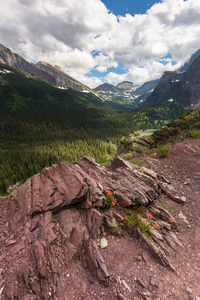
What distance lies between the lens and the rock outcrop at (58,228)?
543 cm

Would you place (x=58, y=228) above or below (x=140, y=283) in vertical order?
above

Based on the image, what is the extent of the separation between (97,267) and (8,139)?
176 metres

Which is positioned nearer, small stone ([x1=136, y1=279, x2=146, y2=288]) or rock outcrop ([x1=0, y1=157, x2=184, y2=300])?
rock outcrop ([x1=0, y1=157, x2=184, y2=300])

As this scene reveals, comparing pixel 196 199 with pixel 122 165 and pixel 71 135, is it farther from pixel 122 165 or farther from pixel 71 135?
pixel 71 135

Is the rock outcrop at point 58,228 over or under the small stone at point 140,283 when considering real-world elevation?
over

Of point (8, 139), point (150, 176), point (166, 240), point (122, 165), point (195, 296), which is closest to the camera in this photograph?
point (195, 296)

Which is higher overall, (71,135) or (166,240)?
(166,240)

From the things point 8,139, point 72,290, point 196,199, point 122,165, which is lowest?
point 8,139

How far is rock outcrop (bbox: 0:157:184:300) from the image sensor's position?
5.43m

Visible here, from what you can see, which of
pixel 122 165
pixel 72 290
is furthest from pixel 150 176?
pixel 72 290

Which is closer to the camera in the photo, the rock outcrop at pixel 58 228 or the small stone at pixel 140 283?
the rock outcrop at pixel 58 228

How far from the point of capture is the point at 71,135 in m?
155

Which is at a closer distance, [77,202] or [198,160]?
[77,202]

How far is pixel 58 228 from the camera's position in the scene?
23.2 feet
